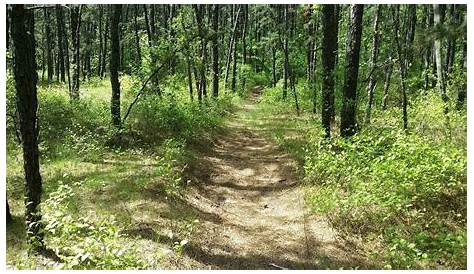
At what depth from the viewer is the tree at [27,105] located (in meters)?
6.10

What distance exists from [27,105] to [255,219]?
17.0ft

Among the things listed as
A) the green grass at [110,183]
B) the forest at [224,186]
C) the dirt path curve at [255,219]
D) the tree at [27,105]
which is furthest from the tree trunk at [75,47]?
the tree at [27,105]

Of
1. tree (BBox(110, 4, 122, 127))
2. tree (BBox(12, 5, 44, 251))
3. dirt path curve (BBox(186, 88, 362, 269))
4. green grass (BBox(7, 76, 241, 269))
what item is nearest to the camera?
tree (BBox(12, 5, 44, 251))

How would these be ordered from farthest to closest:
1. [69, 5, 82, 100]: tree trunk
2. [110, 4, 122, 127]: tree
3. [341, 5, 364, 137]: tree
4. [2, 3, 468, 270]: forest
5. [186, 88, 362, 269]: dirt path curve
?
[69, 5, 82, 100]: tree trunk → [110, 4, 122, 127]: tree → [341, 5, 364, 137]: tree → [186, 88, 362, 269]: dirt path curve → [2, 3, 468, 270]: forest

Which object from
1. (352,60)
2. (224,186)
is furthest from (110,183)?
(352,60)

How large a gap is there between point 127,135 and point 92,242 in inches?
355

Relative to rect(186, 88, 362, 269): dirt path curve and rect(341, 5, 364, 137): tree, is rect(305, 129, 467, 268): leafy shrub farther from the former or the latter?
rect(341, 5, 364, 137): tree

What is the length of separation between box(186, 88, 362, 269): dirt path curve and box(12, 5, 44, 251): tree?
2.60 m

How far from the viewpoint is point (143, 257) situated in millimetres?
6988

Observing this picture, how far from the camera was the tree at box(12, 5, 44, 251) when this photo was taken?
6102 millimetres

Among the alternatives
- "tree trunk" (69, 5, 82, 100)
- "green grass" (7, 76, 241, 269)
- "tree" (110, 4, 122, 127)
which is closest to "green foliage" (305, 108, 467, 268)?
"green grass" (7, 76, 241, 269)

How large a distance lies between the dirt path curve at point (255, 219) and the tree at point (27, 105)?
102 inches

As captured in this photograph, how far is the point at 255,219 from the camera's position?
957 centimetres

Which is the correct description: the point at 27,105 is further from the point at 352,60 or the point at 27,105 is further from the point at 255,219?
the point at 352,60
